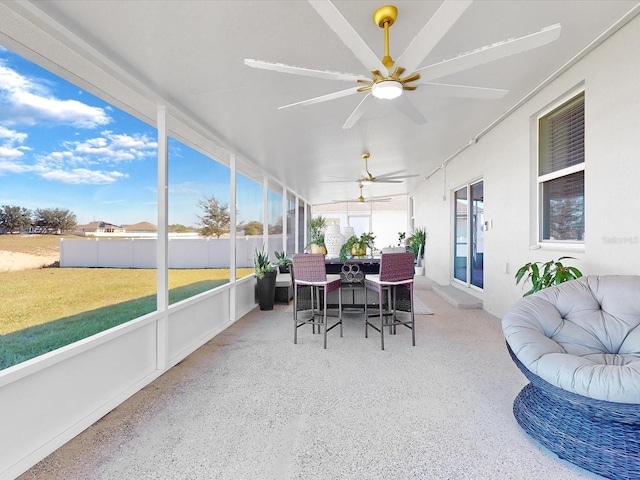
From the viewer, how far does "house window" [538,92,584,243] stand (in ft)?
10.2

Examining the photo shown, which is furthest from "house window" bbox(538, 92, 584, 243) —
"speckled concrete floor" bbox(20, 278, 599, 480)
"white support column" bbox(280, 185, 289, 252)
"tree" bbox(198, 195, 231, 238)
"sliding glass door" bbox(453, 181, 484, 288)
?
"white support column" bbox(280, 185, 289, 252)

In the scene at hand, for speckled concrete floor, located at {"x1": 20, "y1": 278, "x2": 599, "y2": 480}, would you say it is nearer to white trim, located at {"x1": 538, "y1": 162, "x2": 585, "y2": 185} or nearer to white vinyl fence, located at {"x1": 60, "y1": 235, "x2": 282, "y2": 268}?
white vinyl fence, located at {"x1": 60, "y1": 235, "x2": 282, "y2": 268}

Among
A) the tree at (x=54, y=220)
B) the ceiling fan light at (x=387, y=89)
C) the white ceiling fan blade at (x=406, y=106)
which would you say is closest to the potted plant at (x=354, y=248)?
the white ceiling fan blade at (x=406, y=106)

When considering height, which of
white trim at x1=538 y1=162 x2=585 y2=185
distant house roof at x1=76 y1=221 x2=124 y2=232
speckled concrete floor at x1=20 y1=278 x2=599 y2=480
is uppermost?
white trim at x1=538 y1=162 x2=585 y2=185

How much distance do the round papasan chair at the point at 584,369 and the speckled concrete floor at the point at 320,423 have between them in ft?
0.46

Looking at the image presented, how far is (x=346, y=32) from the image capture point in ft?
5.17

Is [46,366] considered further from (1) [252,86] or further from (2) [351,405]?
(1) [252,86]

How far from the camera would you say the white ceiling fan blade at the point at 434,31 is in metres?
1.38

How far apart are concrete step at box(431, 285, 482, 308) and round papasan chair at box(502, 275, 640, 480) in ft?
9.94

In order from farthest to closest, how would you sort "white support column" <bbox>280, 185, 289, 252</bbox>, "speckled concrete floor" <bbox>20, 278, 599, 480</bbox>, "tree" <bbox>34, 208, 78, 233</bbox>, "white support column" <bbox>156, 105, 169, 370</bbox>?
"white support column" <bbox>280, 185, 289, 252</bbox> < "white support column" <bbox>156, 105, 169, 370</bbox> < "tree" <bbox>34, 208, 78, 233</bbox> < "speckled concrete floor" <bbox>20, 278, 599, 480</bbox>

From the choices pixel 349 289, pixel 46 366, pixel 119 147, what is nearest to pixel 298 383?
pixel 46 366

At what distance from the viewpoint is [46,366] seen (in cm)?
187

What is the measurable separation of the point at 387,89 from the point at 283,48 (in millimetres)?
839

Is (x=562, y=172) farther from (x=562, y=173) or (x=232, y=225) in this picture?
(x=232, y=225)
